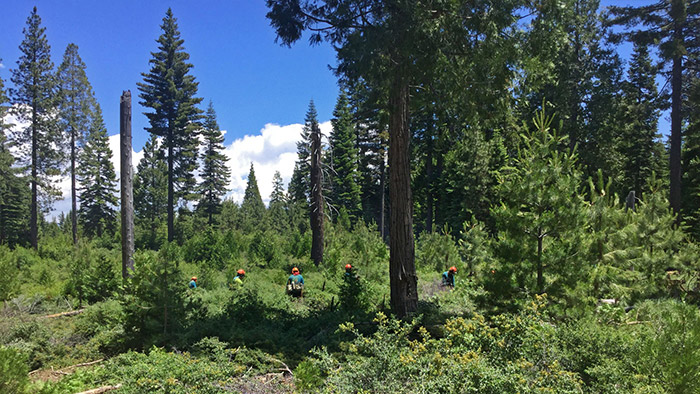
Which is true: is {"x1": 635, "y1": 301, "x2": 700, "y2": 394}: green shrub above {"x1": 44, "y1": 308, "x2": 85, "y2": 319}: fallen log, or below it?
above

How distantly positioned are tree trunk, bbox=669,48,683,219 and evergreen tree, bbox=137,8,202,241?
94.9 ft

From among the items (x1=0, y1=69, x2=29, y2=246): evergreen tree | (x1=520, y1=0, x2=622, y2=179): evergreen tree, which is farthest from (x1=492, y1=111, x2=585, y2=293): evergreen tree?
(x1=0, y1=69, x2=29, y2=246): evergreen tree

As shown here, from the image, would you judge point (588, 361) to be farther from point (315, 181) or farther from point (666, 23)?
point (666, 23)

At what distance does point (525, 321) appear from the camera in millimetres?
4371

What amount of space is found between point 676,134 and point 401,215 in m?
16.5

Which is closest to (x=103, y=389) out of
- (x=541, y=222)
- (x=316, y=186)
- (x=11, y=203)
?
(x=541, y=222)

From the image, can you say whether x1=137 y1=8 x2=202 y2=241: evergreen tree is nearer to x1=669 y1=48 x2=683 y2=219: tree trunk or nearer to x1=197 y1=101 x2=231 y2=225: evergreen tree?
x1=197 y1=101 x2=231 y2=225: evergreen tree

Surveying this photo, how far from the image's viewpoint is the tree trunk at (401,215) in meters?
7.59

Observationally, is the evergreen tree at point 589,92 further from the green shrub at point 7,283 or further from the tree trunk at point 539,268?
the green shrub at point 7,283

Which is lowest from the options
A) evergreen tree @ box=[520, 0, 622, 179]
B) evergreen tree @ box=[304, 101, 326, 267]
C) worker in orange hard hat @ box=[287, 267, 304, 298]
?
worker in orange hard hat @ box=[287, 267, 304, 298]

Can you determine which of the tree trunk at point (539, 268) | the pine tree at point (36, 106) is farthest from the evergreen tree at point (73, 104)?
the tree trunk at point (539, 268)

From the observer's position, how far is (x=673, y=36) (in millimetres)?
16234

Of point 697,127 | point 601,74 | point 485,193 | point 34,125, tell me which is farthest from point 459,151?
point 34,125

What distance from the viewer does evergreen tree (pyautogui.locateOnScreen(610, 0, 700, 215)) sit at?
51.0 ft
